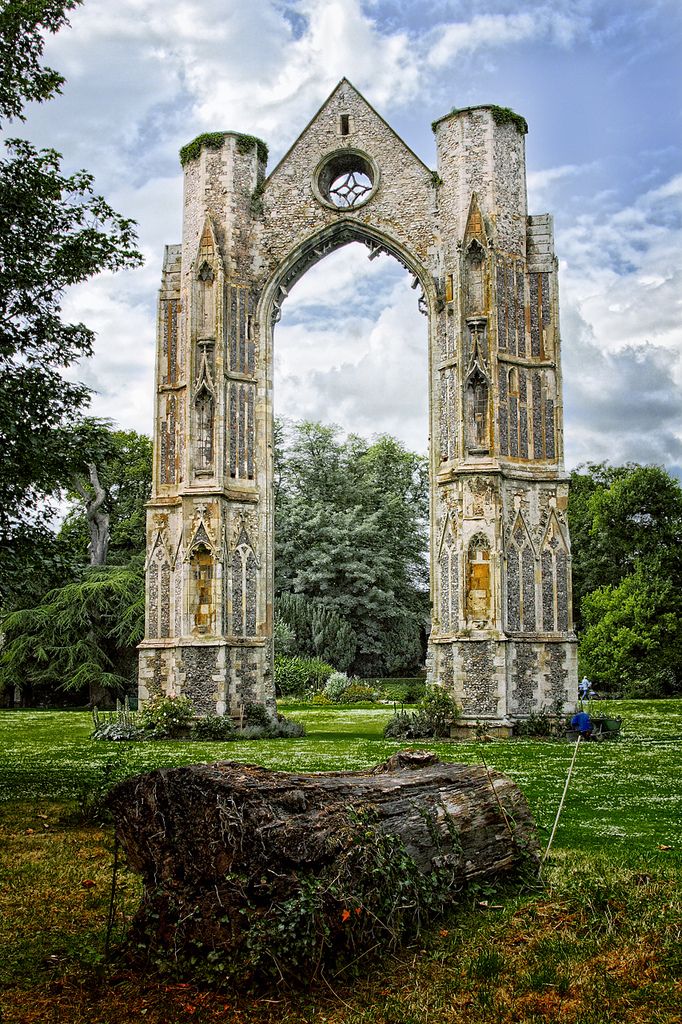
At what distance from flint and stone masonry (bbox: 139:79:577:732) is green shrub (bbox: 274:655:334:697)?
510 inches

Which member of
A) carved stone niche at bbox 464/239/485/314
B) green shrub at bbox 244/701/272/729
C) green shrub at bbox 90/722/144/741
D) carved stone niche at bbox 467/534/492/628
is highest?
carved stone niche at bbox 464/239/485/314

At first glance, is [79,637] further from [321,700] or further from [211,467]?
[211,467]

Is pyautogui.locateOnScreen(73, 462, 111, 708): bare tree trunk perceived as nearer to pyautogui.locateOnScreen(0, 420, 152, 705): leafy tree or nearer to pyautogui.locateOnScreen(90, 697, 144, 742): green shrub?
pyautogui.locateOnScreen(0, 420, 152, 705): leafy tree

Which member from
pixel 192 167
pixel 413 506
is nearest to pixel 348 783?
pixel 192 167

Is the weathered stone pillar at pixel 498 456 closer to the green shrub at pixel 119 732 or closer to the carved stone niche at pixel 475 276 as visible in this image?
the carved stone niche at pixel 475 276

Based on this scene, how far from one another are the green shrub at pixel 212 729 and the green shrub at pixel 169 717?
0.32 metres

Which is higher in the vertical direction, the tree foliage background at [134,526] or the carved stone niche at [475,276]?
the carved stone niche at [475,276]

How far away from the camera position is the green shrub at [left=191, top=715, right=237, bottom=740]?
18641 mm

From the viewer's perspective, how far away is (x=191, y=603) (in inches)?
773

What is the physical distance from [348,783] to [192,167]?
62.7 feet

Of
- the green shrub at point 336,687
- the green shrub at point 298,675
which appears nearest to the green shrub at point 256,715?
the green shrub at point 336,687

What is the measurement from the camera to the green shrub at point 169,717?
1866 cm

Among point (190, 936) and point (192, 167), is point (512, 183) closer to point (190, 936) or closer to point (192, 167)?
point (192, 167)

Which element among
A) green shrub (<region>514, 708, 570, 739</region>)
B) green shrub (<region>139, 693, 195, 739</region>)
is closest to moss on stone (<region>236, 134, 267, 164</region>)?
green shrub (<region>139, 693, 195, 739</region>)
